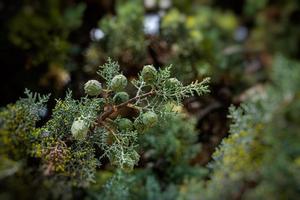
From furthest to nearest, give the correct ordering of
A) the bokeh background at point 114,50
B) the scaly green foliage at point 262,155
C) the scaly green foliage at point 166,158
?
the bokeh background at point 114,50
the scaly green foliage at point 166,158
the scaly green foliage at point 262,155

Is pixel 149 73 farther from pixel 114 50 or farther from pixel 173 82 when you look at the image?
pixel 114 50

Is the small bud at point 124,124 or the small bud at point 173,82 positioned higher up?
the small bud at point 173,82

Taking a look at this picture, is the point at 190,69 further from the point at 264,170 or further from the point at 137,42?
the point at 264,170

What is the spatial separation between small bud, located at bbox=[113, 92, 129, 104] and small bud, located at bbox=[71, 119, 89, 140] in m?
0.06

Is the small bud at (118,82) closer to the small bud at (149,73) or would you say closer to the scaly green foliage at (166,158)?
the small bud at (149,73)

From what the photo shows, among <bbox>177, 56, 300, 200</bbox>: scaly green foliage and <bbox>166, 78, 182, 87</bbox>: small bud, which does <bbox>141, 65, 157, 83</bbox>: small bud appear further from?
<bbox>177, 56, 300, 200</bbox>: scaly green foliage

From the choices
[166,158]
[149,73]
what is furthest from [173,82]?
[166,158]

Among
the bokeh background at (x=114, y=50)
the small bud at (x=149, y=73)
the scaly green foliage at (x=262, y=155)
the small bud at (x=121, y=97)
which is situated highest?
the bokeh background at (x=114, y=50)

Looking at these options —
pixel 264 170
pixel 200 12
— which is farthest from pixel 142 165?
pixel 200 12

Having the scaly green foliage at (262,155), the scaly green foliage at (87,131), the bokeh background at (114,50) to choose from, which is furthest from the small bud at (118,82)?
the bokeh background at (114,50)

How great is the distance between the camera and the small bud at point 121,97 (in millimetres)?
585

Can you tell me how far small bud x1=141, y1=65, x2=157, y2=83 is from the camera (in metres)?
0.57

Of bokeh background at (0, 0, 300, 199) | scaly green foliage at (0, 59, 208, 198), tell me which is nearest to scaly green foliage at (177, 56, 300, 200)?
scaly green foliage at (0, 59, 208, 198)

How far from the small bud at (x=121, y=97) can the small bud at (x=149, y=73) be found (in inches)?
1.4
